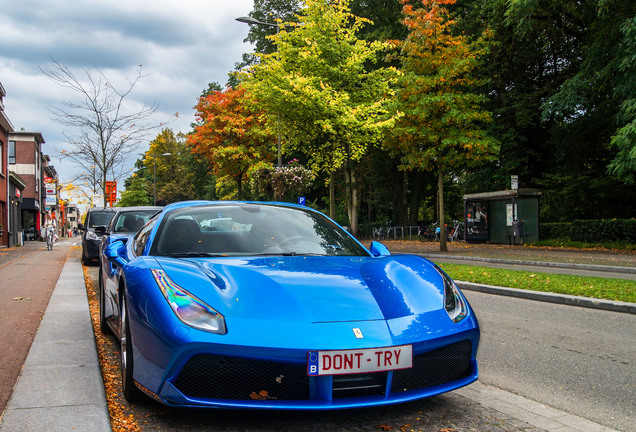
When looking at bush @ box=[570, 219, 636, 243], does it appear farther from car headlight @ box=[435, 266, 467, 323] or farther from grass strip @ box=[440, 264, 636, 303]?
car headlight @ box=[435, 266, 467, 323]

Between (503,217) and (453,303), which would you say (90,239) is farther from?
(503,217)

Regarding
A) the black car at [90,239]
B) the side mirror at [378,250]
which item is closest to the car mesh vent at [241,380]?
the side mirror at [378,250]

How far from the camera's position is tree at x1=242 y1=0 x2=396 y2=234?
19547mm

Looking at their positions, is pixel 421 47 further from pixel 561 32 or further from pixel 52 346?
pixel 52 346

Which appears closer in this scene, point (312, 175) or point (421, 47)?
point (421, 47)

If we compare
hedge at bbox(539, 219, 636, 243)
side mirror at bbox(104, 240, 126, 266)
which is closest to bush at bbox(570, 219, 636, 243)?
Answer: hedge at bbox(539, 219, 636, 243)

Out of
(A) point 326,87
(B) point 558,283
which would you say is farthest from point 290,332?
(A) point 326,87

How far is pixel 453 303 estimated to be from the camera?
3164mm

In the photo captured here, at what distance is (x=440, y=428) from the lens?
9.27 feet

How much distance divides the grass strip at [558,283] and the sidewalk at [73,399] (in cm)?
533

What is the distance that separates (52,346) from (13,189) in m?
38.2

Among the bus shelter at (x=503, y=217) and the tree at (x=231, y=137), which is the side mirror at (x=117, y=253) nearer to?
the bus shelter at (x=503, y=217)

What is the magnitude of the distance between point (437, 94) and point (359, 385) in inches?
746

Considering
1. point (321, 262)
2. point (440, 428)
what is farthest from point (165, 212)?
point (440, 428)
